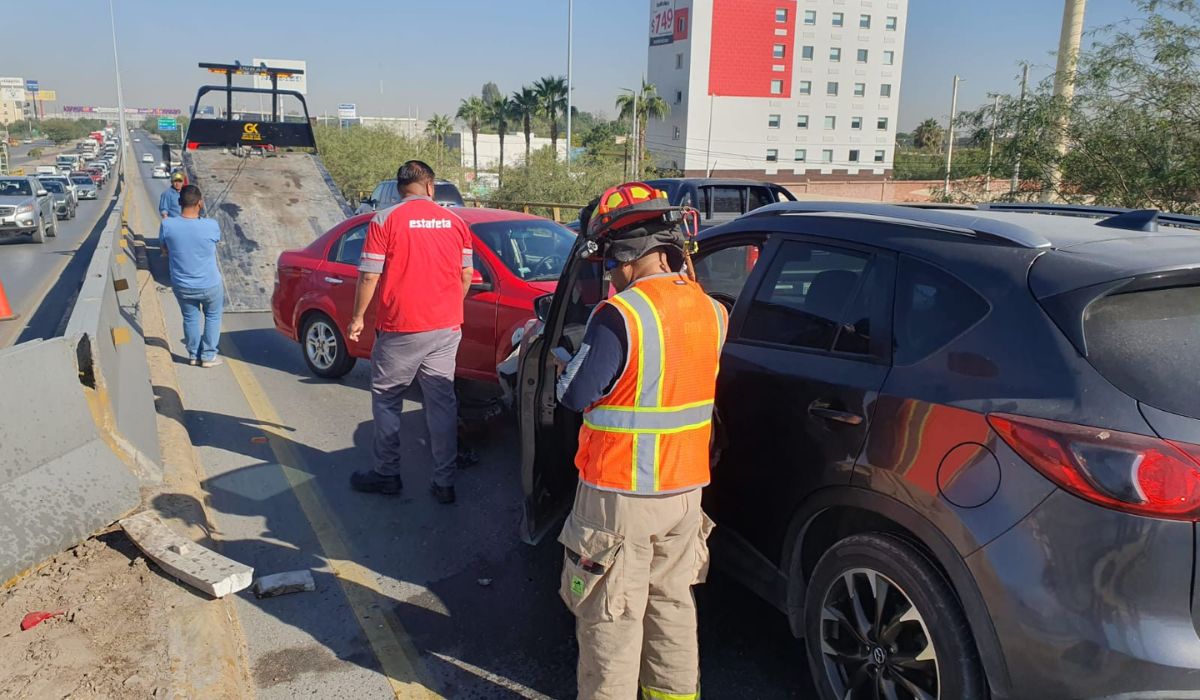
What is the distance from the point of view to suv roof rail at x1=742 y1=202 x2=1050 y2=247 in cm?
258

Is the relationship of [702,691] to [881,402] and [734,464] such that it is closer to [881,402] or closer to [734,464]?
[734,464]

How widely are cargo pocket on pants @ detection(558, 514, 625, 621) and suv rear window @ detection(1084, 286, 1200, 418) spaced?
1481mm

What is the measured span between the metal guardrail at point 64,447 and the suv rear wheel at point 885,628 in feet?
11.2

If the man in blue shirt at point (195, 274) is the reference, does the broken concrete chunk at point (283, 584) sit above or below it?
below

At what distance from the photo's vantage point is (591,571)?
8.79ft

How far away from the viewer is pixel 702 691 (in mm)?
3342

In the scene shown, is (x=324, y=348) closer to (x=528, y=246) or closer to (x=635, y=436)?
(x=528, y=246)

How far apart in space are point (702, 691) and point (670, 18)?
7367 cm

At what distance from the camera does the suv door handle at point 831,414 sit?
2734mm

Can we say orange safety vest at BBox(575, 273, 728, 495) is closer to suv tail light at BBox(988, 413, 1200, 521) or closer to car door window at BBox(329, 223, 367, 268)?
suv tail light at BBox(988, 413, 1200, 521)

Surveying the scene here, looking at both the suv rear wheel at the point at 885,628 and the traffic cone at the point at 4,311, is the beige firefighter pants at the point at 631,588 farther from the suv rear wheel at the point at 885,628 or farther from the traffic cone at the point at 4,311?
the traffic cone at the point at 4,311

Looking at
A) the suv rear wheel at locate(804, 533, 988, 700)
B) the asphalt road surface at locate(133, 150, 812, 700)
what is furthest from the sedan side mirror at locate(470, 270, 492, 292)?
the suv rear wheel at locate(804, 533, 988, 700)

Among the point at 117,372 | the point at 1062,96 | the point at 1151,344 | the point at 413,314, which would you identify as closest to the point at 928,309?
the point at 1151,344

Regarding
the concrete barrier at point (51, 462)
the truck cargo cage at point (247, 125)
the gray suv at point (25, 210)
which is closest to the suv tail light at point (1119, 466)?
the concrete barrier at point (51, 462)
